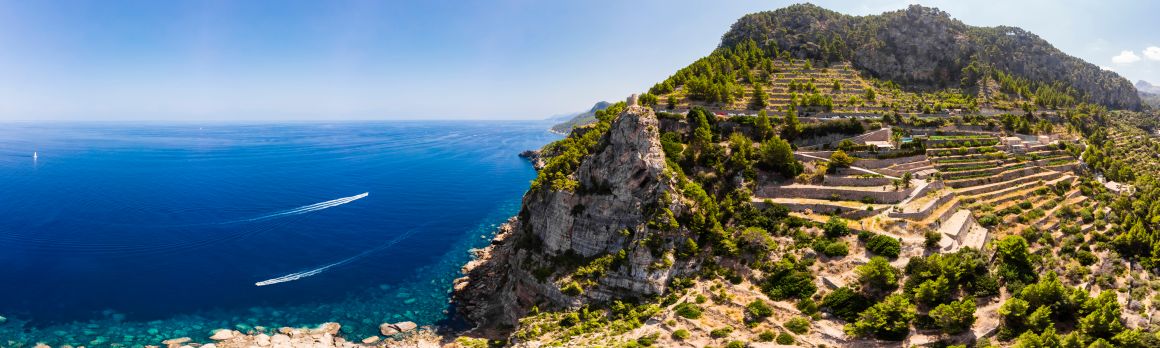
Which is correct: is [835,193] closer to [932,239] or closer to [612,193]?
[932,239]

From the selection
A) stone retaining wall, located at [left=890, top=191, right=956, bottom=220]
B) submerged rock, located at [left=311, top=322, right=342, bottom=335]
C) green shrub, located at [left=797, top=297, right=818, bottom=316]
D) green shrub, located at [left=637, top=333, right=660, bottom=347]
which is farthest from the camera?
submerged rock, located at [left=311, top=322, right=342, bottom=335]

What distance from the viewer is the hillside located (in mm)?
33969

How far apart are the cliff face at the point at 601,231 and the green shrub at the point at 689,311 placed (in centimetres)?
429

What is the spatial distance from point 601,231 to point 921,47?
280 feet

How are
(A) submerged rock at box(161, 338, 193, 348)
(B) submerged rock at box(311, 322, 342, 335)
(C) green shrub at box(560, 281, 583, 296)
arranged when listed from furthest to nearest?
(B) submerged rock at box(311, 322, 342, 335) < (C) green shrub at box(560, 281, 583, 296) < (A) submerged rock at box(161, 338, 193, 348)

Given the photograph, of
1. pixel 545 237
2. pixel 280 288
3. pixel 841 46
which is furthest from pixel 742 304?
pixel 841 46

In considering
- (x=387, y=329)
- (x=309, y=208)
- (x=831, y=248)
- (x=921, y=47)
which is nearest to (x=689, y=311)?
(x=831, y=248)

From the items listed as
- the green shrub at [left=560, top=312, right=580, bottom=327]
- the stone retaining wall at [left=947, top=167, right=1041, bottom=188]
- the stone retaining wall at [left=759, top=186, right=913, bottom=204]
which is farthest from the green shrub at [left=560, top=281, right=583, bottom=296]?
the stone retaining wall at [left=947, top=167, right=1041, bottom=188]

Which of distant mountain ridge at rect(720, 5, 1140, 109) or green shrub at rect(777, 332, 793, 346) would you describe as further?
distant mountain ridge at rect(720, 5, 1140, 109)

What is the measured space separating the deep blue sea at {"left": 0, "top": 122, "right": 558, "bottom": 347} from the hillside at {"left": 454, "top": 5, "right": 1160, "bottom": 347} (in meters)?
10.9

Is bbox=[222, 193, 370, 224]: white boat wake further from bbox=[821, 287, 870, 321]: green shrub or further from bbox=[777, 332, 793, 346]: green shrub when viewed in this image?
bbox=[821, 287, 870, 321]: green shrub

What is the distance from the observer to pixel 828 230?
1738 inches

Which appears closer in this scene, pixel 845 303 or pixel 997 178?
pixel 845 303

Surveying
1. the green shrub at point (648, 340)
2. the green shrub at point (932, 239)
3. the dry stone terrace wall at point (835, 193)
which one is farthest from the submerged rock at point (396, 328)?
the green shrub at point (932, 239)
